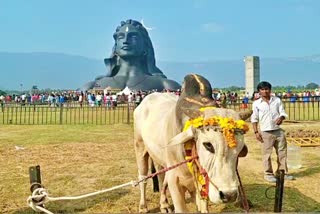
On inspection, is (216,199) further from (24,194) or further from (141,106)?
(24,194)

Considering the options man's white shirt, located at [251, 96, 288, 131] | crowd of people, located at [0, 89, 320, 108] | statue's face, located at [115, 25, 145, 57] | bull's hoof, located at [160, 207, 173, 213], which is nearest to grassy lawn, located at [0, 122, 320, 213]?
bull's hoof, located at [160, 207, 173, 213]

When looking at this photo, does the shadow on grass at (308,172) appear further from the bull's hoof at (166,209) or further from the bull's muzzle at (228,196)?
the bull's muzzle at (228,196)

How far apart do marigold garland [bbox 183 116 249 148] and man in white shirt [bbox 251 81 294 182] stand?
14.2 ft

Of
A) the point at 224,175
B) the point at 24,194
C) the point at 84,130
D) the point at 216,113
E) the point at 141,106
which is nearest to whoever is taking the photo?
the point at 224,175

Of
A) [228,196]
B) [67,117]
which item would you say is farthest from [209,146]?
[67,117]

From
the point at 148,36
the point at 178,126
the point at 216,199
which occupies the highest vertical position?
the point at 148,36

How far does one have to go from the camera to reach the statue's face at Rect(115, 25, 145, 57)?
248 feet

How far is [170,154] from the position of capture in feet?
16.2

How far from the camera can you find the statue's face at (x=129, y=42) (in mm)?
75500

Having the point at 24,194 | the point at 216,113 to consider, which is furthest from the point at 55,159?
the point at 216,113

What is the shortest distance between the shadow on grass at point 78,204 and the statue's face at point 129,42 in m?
68.8

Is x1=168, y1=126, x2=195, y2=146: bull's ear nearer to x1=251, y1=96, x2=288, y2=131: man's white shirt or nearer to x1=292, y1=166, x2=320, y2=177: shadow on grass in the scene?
x1=251, y1=96, x2=288, y2=131: man's white shirt

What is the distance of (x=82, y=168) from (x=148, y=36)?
7242cm

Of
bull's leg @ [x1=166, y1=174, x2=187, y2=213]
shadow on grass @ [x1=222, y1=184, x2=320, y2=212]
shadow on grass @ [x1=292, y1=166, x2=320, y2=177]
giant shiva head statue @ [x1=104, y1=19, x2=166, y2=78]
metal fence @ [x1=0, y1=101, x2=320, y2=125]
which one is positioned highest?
giant shiva head statue @ [x1=104, y1=19, x2=166, y2=78]
